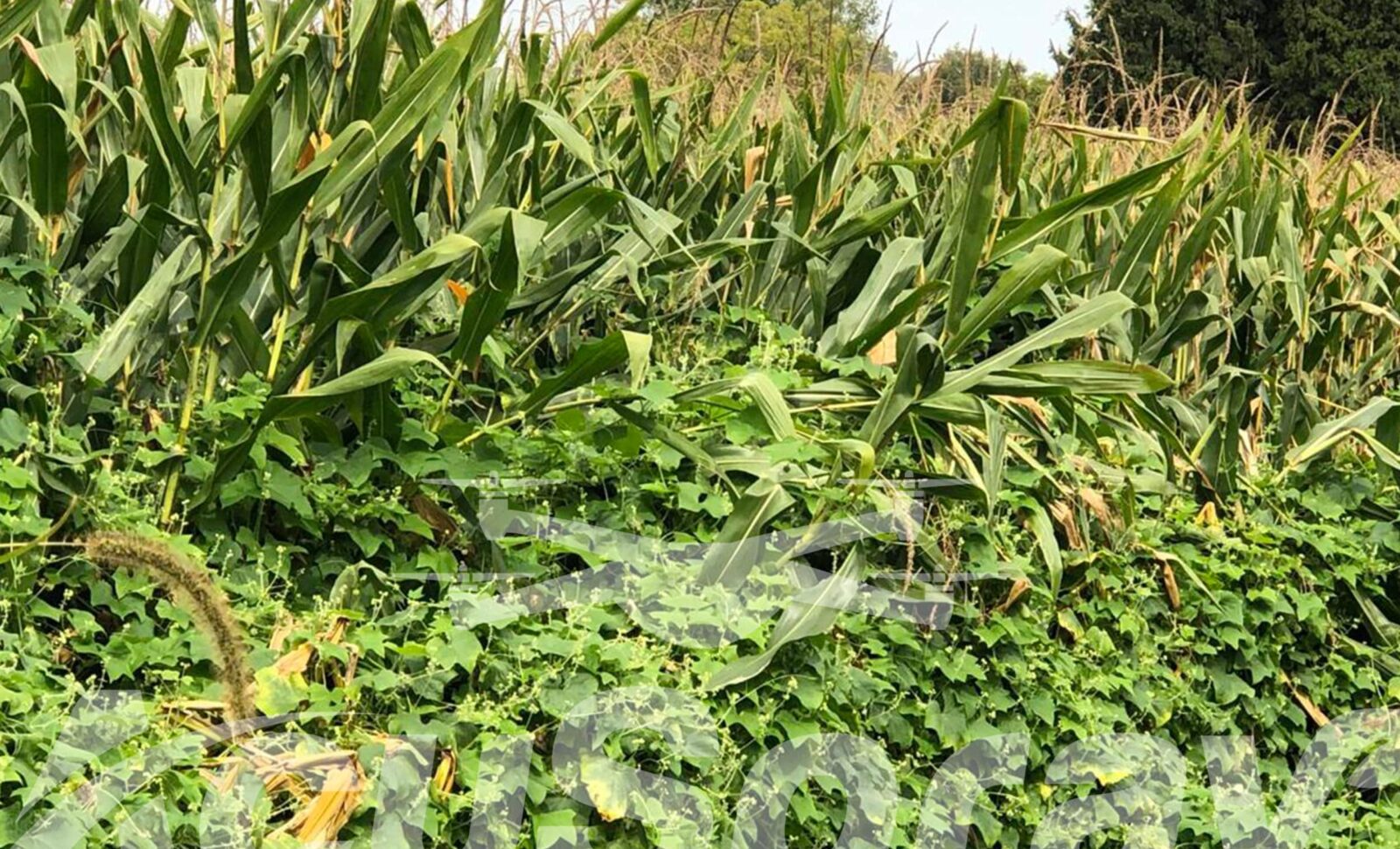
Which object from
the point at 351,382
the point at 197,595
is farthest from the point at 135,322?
the point at 197,595

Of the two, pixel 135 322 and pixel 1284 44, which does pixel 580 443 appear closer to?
pixel 135 322

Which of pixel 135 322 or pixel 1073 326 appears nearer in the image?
pixel 135 322

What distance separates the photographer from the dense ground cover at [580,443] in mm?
2115

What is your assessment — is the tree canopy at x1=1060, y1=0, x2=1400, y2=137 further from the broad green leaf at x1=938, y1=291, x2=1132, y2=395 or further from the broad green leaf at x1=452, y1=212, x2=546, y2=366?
the broad green leaf at x1=452, y1=212, x2=546, y2=366

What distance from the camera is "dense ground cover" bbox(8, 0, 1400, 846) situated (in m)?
2.12

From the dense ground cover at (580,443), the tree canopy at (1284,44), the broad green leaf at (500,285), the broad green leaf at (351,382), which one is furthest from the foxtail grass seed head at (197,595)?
the tree canopy at (1284,44)

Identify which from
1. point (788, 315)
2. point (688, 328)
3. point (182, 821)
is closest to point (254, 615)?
point (182, 821)

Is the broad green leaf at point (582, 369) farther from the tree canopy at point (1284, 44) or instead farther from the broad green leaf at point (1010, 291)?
the tree canopy at point (1284, 44)

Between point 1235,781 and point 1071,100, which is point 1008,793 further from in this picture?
point 1071,100

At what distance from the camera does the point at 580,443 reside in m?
2.50

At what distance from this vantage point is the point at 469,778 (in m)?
2.08

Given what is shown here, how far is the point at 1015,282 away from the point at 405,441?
1.08 m

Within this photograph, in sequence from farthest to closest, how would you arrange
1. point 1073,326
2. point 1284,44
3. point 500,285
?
1. point 1284,44
2. point 1073,326
3. point 500,285

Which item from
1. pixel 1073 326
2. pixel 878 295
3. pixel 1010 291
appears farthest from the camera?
pixel 878 295
